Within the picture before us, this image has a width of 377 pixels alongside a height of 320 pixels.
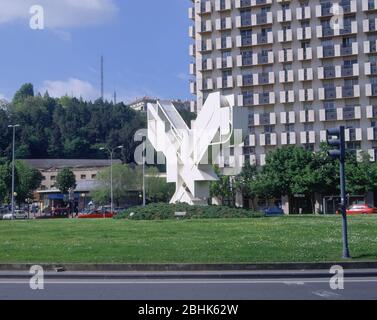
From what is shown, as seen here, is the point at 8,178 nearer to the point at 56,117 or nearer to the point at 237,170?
the point at 237,170

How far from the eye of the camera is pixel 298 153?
76.0 m

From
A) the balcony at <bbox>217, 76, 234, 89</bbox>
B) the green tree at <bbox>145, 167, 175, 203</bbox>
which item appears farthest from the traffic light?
the green tree at <bbox>145, 167, 175, 203</bbox>

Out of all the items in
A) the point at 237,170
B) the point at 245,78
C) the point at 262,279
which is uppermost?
the point at 245,78

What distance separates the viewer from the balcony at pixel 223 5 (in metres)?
92.0

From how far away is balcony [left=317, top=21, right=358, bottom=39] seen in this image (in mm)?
85438

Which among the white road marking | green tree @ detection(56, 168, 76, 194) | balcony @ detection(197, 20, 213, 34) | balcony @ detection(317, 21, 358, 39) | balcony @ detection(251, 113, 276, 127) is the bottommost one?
the white road marking

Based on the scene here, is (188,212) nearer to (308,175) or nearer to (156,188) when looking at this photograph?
(308,175)

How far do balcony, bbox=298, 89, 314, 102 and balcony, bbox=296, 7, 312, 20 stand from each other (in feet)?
35.5

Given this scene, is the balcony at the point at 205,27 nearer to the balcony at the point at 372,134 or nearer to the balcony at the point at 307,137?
the balcony at the point at 307,137

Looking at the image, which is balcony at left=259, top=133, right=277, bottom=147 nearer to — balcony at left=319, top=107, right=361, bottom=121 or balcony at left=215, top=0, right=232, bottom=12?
A: balcony at left=319, top=107, right=361, bottom=121

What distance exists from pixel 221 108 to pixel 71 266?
2907 cm

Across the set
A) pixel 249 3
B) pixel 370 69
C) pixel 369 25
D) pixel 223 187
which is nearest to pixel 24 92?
pixel 249 3
